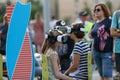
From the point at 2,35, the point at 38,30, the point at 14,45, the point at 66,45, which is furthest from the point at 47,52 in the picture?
the point at 38,30

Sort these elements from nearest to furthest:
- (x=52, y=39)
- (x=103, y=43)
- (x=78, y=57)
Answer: (x=52, y=39), (x=78, y=57), (x=103, y=43)

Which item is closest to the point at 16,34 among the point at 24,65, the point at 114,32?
the point at 24,65

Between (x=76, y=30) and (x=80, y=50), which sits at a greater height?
(x=76, y=30)

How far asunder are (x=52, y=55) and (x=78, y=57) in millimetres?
742

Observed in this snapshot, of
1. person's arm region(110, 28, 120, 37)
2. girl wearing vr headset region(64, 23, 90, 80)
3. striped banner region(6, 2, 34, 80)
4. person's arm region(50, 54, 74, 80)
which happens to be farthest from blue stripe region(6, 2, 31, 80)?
person's arm region(110, 28, 120, 37)

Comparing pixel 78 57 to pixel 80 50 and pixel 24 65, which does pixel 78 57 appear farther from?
pixel 24 65

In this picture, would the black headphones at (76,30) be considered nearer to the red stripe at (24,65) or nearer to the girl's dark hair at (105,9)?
the red stripe at (24,65)

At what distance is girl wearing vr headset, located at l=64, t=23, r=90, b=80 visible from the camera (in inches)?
324

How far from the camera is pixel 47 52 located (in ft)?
25.5

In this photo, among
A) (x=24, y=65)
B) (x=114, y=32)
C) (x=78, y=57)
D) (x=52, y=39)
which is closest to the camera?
(x=52, y=39)

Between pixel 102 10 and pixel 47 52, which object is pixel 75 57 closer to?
pixel 47 52

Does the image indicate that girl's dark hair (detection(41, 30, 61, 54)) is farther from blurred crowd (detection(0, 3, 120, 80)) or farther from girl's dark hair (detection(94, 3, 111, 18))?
girl's dark hair (detection(94, 3, 111, 18))

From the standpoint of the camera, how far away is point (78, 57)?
8.31 m

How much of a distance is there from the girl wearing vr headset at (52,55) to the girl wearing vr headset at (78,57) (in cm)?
53
